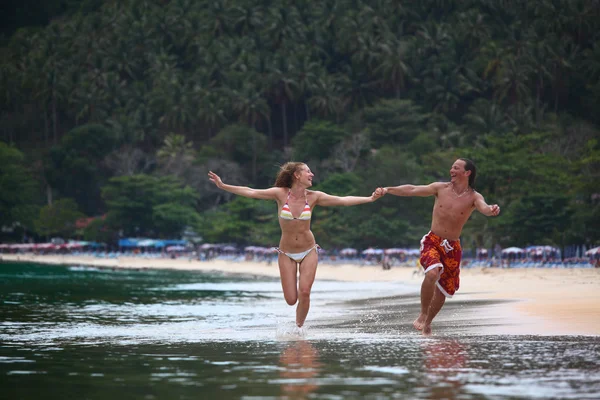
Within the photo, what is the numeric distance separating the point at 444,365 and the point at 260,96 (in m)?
115

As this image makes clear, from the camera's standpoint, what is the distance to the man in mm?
13242

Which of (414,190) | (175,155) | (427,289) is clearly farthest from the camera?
(175,155)

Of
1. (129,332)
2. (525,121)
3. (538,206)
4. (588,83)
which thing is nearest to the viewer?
(129,332)

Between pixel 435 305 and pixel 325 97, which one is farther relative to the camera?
pixel 325 97

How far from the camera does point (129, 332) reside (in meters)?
16.1

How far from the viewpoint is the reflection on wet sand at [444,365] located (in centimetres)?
893

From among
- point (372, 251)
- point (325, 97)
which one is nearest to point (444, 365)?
point (372, 251)

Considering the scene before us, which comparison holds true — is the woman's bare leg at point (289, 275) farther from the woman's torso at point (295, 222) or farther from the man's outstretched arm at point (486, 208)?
the man's outstretched arm at point (486, 208)

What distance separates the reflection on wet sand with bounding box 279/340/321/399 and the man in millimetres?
1830

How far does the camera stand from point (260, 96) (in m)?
124

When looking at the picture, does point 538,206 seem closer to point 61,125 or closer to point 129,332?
point 129,332

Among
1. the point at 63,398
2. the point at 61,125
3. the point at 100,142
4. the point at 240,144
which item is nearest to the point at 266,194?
the point at 63,398

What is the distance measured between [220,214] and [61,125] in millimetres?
52406

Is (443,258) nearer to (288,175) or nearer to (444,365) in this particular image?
(288,175)
